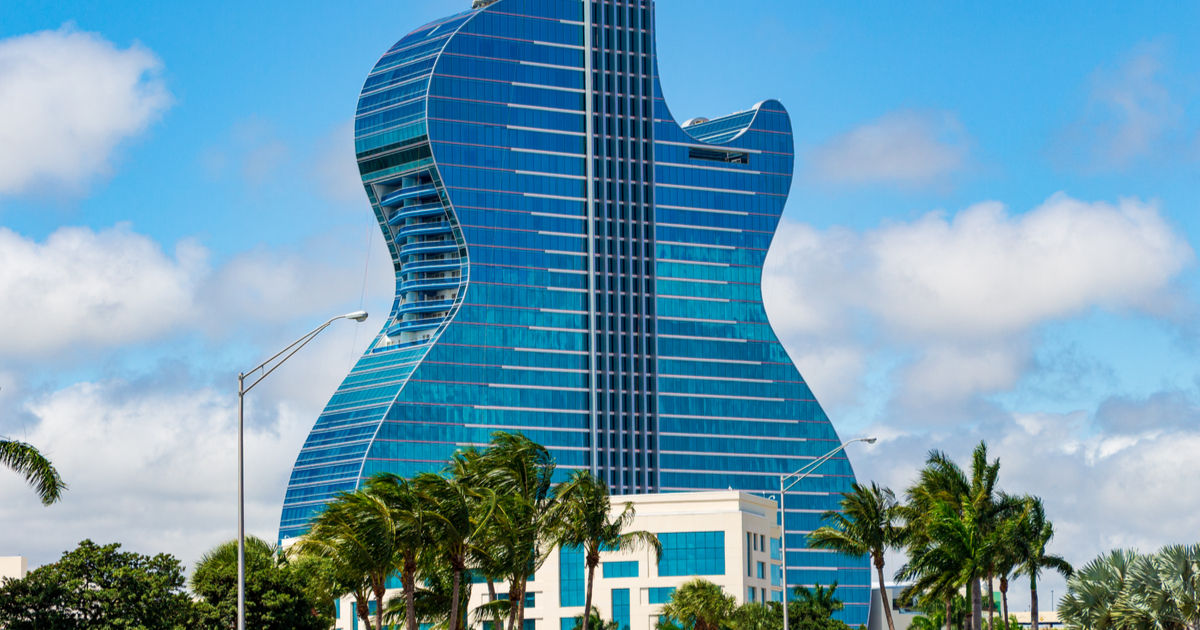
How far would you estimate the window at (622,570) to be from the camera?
124 metres

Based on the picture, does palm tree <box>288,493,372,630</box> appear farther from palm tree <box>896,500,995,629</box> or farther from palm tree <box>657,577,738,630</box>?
palm tree <box>657,577,738,630</box>

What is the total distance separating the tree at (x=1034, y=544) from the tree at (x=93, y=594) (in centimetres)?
3659

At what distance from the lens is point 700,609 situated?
99500 mm

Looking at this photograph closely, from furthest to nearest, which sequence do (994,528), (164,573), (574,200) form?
1. (574,200)
2. (994,528)
3. (164,573)

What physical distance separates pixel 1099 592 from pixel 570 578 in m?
72.5

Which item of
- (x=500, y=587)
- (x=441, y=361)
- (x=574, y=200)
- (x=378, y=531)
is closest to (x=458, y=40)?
(x=574, y=200)

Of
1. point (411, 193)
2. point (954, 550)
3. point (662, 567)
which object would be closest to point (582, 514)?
point (954, 550)

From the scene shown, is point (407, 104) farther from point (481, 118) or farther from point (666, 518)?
point (666, 518)

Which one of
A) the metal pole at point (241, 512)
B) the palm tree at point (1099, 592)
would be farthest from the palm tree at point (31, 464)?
the palm tree at point (1099, 592)

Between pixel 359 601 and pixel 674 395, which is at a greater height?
pixel 674 395

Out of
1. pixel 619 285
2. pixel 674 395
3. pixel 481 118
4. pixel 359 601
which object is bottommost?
pixel 359 601

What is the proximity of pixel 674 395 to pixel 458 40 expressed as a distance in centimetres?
4905

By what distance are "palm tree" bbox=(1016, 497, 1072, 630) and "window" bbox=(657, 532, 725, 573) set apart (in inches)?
1455

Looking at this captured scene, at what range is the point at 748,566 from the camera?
124m
